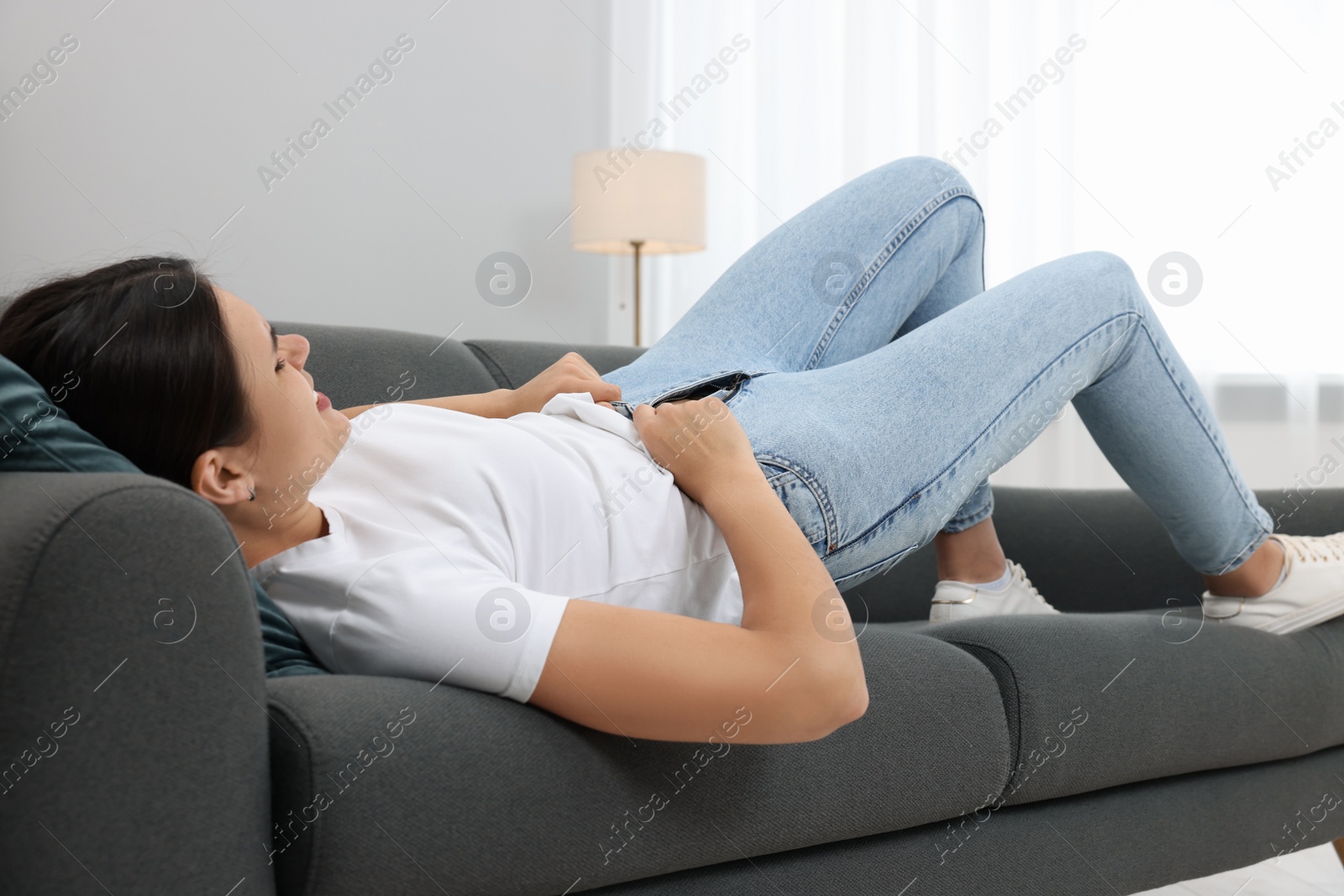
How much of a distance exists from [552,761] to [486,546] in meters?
0.17

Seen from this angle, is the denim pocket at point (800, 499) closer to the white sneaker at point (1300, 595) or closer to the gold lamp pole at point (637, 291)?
the white sneaker at point (1300, 595)

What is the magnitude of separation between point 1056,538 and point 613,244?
1.51m

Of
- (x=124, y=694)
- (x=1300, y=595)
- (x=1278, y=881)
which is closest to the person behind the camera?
(x=124, y=694)

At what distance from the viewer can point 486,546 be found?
2.48ft

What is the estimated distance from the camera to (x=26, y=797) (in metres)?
0.49

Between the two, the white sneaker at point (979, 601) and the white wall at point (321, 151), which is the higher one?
the white wall at point (321, 151)

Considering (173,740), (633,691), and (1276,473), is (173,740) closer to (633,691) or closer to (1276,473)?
(633,691)

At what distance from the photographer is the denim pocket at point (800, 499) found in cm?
91

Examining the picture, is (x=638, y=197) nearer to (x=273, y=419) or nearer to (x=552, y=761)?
(x=273, y=419)

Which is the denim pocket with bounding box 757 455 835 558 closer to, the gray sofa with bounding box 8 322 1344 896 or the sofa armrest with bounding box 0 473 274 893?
the gray sofa with bounding box 8 322 1344 896

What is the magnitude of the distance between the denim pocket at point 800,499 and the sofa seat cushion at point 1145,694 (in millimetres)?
204

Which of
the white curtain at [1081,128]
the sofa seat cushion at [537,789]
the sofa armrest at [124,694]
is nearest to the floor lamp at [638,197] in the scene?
the white curtain at [1081,128]

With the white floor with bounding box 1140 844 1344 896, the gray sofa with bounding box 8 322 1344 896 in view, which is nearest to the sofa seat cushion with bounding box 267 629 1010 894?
the gray sofa with bounding box 8 322 1344 896

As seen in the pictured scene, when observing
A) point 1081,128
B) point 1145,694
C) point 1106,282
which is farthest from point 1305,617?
point 1081,128
